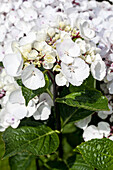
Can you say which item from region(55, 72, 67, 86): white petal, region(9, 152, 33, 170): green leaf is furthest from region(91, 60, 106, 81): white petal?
region(9, 152, 33, 170): green leaf

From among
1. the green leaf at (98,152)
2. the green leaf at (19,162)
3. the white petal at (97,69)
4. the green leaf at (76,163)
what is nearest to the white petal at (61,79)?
the white petal at (97,69)

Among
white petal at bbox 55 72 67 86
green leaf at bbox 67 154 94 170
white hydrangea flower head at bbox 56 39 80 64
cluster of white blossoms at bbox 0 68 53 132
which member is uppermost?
white hydrangea flower head at bbox 56 39 80 64

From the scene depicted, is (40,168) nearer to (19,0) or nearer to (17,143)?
(17,143)

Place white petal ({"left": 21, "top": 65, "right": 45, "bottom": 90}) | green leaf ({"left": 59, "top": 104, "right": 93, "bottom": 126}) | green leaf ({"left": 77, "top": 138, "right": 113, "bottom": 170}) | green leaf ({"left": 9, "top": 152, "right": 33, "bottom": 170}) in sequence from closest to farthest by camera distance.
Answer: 1. white petal ({"left": 21, "top": 65, "right": 45, "bottom": 90})
2. green leaf ({"left": 77, "top": 138, "right": 113, "bottom": 170})
3. green leaf ({"left": 59, "top": 104, "right": 93, "bottom": 126})
4. green leaf ({"left": 9, "top": 152, "right": 33, "bottom": 170})

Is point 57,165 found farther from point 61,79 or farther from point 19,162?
point 61,79

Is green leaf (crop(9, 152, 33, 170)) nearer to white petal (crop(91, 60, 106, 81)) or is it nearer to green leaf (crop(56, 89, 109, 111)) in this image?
green leaf (crop(56, 89, 109, 111))

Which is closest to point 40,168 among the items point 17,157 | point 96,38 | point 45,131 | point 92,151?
point 17,157

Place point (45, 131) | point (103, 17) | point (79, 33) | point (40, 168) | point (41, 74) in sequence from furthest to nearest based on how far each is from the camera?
point (40, 168)
point (103, 17)
point (45, 131)
point (79, 33)
point (41, 74)
